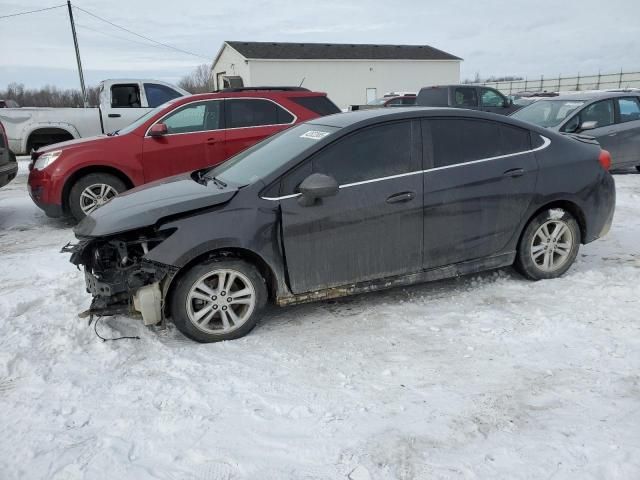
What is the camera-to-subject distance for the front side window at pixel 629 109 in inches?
396

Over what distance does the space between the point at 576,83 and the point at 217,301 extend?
Answer: 171ft

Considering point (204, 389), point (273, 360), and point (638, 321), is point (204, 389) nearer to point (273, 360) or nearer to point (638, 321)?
point (273, 360)

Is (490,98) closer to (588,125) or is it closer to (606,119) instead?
(606,119)

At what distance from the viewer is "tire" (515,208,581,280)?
481 centimetres

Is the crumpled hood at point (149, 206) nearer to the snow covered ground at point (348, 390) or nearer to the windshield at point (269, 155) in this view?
the windshield at point (269, 155)

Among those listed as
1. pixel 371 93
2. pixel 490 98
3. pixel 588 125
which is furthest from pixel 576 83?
pixel 588 125

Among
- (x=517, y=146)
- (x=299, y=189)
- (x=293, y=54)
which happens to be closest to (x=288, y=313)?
(x=299, y=189)

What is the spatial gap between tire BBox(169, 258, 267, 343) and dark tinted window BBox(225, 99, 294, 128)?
436 cm

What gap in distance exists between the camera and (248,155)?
16.0 ft

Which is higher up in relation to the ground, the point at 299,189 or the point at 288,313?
the point at 299,189

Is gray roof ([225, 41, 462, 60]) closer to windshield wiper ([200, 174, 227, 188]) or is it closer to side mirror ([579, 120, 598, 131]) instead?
side mirror ([579, 120, 598, 131])

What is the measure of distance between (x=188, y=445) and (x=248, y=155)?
2766mm

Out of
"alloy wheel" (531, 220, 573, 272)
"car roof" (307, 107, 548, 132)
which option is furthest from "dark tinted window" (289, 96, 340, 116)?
"alloy wheel" (531, 220, 573, 272)

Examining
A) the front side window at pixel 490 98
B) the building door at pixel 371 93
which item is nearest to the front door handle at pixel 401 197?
the front side window at pixel 490 98
